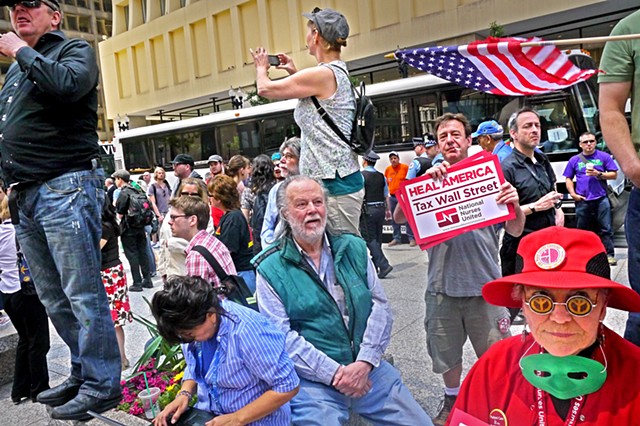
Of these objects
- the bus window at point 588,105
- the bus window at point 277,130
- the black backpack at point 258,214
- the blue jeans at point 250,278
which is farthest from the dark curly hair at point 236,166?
the bus window at point 277,130

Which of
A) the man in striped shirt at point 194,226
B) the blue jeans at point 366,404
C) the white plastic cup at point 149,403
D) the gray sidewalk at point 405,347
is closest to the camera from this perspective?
the blue jeans at point 366,404

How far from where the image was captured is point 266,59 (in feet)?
10.1

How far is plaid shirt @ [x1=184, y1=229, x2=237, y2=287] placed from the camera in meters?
3.19

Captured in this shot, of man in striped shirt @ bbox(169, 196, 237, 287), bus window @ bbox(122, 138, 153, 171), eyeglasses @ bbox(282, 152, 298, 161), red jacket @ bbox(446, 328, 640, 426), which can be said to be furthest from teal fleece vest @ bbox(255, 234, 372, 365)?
bus window @ bbox(122, 138, 153, 171)

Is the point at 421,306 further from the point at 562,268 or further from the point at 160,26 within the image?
the point at 160,26

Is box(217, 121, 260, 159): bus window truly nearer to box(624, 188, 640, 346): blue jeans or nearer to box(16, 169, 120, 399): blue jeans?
box(16, 169, 120, 399): blue jeans

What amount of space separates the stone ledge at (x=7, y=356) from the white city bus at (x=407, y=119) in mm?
5156

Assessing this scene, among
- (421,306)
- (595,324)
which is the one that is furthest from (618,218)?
(595,324)

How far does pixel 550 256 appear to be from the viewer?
1474mm

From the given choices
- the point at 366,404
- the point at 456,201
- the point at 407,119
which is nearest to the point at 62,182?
the point at 366,404

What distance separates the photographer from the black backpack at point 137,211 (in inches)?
301

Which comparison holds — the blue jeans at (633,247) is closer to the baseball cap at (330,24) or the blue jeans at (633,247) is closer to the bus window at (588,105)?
the baseball cap at (330,24)

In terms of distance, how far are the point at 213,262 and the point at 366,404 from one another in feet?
4.19

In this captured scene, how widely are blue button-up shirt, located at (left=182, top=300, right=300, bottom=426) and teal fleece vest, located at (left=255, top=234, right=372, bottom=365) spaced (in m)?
0.23
